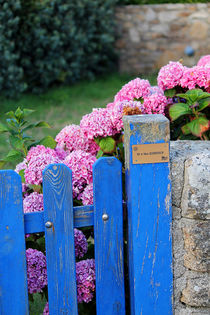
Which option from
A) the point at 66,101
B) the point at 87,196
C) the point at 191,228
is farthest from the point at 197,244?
the point at 66,101

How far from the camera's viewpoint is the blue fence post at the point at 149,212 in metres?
1.49

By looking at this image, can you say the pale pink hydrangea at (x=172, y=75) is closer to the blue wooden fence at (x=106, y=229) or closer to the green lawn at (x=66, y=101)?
the blue wooden fence at (x=106, y=229)

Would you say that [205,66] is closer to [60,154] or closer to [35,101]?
[60,154]

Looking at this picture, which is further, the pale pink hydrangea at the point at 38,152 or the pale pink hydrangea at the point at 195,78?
the pale pink hydrangea at the point at 195,78

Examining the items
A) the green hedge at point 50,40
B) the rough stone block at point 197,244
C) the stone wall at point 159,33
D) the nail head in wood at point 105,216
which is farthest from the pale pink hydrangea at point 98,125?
the stone wall at point 159,33

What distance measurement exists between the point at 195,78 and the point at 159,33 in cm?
671

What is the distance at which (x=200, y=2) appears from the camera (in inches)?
325

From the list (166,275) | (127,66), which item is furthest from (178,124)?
(127,66)

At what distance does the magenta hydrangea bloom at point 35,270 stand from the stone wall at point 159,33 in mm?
6706

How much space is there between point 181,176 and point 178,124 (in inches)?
23.1

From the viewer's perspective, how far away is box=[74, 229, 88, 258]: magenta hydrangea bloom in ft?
5.81

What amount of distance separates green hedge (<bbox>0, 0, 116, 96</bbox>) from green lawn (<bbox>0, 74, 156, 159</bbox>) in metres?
0.18

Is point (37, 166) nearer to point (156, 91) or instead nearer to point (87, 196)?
point (87, 196)

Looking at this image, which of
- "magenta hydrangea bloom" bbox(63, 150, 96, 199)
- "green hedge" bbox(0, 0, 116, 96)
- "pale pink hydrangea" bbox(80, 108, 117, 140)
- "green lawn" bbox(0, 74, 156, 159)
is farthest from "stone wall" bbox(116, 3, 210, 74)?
"magenta hydrangea bloom" bbox(63, 150, 96, 199)
